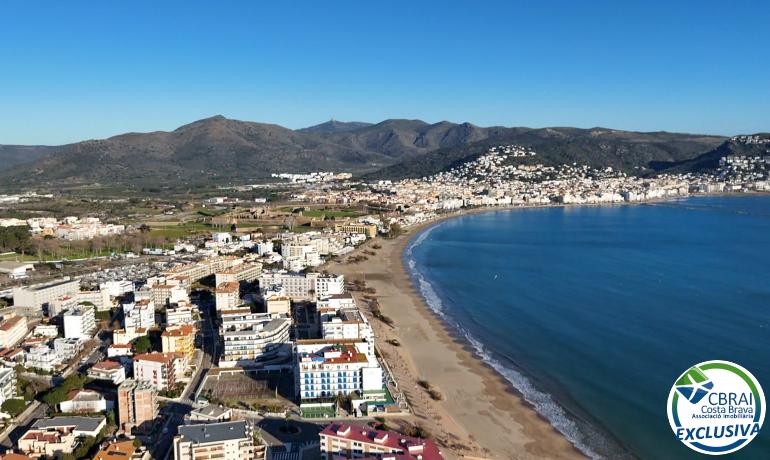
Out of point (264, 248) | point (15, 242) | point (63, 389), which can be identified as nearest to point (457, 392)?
point (63, 389)

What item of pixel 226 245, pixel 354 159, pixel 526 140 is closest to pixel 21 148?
pixel 354 159

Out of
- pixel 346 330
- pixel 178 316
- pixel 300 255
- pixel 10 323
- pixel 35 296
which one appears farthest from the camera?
pixel 300 255

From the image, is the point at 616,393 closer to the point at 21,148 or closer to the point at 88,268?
the point at 88,268

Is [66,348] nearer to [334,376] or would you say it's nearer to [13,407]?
[13,407]

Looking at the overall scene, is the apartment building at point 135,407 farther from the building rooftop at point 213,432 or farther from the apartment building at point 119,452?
the building rooftop at point 213,432

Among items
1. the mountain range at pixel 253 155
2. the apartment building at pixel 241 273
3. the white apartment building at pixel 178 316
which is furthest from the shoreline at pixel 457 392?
the mountain range at pixel 253 155

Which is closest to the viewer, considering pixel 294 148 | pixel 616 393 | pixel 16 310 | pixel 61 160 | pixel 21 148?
pixel 616 393
